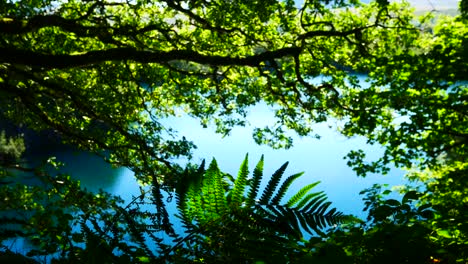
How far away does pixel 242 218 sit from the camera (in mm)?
1845

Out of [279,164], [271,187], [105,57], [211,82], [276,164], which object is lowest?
[271,187]

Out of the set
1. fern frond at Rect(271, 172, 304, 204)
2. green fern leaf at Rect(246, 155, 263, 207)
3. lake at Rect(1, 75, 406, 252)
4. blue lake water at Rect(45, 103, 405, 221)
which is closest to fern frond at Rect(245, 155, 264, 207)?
green fern leaf at Rect(246, 155, 263, 207)

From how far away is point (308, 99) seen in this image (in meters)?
11.6

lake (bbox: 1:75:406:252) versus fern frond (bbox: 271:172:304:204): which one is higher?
lake (bbox: 1:75:406:252)

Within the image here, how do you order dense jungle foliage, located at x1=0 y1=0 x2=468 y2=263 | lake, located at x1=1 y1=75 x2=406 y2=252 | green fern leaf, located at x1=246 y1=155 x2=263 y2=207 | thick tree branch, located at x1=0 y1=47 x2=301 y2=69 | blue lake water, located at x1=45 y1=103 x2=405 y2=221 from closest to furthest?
1. green fern leaf, located at x1=246 y1=155 x2=263 y2=207
2. thick tree branch, located at x1=0 y1=47 x2=301 y2=69
3. dense jungle foliage, located at x1=0 y1=0 x2=468 y2=263
4. lake, located at x1=1 y1=75 x2=406 y2=252
5. blue lake water, located at x1=45 y1=103 x2=405 y2=221

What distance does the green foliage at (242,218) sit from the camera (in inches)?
70.0

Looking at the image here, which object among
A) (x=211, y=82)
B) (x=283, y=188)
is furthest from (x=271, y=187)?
(x=211, y=82)

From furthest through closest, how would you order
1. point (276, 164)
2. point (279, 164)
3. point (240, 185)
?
point (276, 164), point (279, 164), point (240, 185)

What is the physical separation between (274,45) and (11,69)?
7092 mm

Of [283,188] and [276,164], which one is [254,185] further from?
[276,164]

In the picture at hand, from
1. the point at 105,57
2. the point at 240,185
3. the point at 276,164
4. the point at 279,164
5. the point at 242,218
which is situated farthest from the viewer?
the point at 276,164

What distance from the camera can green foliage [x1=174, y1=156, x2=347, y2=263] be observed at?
70.0 inches

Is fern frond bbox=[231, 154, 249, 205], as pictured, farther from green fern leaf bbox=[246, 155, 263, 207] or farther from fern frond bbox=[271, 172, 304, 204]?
fern frond bbox=[271, 172, 304, 204]

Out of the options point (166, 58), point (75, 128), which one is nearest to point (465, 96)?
point (166, 58)
